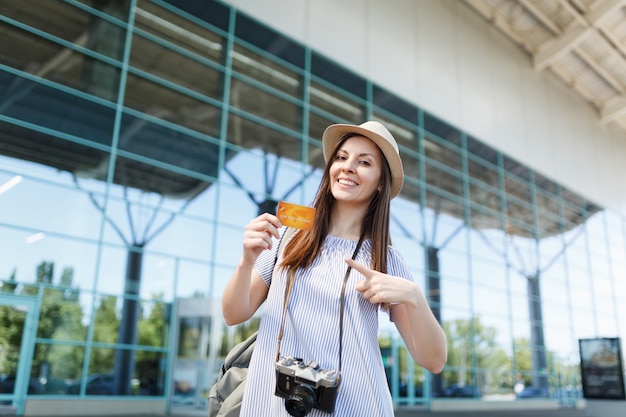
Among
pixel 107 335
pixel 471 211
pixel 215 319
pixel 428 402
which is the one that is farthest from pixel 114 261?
pixel 471 211

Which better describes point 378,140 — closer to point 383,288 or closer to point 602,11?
point 383,288

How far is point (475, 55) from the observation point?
18.5 metres

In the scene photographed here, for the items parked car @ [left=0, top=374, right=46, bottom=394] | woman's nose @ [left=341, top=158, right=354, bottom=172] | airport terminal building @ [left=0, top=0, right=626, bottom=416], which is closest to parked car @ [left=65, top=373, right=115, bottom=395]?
airport terminal building @ [left=0, top=0, right=626, bottom=416]

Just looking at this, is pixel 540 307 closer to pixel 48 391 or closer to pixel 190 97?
pixel 190 97

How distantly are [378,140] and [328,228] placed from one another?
30 cm

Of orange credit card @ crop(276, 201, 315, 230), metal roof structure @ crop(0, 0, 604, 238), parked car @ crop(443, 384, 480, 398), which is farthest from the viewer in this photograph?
parked car @ crop(443, 384, 480, 398)

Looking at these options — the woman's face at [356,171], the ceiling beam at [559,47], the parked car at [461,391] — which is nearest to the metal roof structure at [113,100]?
the parked car at [461,391]

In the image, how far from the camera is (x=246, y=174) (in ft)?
38.7

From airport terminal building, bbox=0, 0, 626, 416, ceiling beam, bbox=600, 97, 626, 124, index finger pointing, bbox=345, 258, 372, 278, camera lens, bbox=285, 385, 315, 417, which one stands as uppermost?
ceiling beam, bbox=600, 97, 626, 124

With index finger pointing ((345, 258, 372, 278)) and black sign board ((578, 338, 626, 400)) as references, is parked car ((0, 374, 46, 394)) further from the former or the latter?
black sign board ((578, 338, 626, 400))

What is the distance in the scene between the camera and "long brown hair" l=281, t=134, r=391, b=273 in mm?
1582

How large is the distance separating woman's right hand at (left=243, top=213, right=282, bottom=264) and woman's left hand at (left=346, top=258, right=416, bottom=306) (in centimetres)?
26

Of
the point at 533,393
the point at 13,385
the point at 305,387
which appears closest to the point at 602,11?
the point at 533,393

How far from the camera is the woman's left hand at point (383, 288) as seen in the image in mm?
1371
